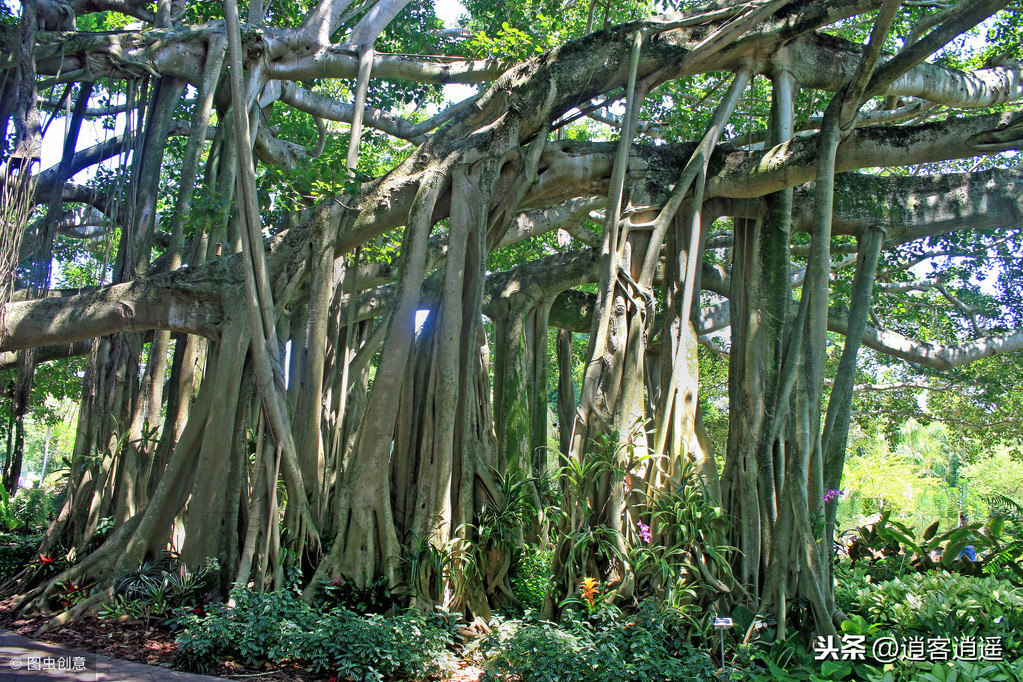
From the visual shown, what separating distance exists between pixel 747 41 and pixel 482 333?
2886 millimetres

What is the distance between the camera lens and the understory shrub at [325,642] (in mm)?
4367

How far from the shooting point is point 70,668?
14.2 ft

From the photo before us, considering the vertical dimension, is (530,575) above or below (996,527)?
below

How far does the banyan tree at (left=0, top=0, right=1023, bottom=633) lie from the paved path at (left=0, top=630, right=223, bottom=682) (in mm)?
792

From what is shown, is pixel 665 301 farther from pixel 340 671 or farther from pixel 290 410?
pixel 340 671

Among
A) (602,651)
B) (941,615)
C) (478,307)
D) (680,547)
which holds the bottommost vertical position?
(602,651)

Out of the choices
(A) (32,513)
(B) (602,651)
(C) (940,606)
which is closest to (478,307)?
(B) (602,651)

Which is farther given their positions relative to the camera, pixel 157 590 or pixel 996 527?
pixel 996 527

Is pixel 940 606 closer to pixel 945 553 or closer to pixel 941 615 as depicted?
pixel 941 615

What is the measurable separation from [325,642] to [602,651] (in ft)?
4.90

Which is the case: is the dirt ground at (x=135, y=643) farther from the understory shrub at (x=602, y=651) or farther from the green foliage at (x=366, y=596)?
the green foliage at (x=366, y=596)

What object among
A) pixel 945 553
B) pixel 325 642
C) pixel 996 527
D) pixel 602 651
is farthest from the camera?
pixel 996 527

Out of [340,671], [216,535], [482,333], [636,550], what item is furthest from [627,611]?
[216,535]

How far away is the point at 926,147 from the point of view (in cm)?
559
